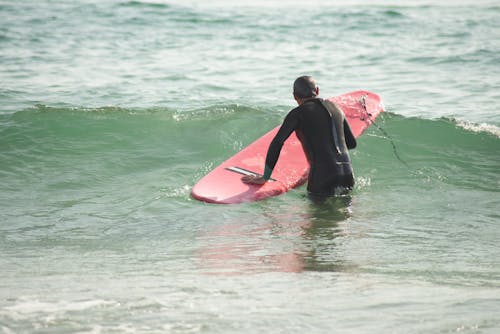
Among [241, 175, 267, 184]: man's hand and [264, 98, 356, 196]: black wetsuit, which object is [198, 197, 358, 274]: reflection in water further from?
[241, 175, 267, 184]: man's hand

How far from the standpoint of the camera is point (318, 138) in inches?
232

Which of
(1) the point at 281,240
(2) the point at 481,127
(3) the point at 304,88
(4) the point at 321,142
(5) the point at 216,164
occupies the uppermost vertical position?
(3) the point at 304,88

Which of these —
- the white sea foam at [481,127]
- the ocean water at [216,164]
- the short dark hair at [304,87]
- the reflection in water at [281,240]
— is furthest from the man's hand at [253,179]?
the white sea foam at [481,127]

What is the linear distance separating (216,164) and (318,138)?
8.97 feet

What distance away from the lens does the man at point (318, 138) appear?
19.2 ft

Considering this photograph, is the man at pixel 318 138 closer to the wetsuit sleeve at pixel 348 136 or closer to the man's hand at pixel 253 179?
the wetsuit sleeve at pixel 348 136

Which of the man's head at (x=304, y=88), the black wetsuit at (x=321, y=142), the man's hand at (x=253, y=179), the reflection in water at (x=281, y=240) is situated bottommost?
the reflection in water at (x=281, y=240)

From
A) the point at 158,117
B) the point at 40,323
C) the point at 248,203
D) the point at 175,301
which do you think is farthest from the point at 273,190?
the point at 158,117

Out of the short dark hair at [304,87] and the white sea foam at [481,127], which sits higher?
the short dark hair at [304,87]

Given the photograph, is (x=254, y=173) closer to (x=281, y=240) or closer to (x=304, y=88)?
(x=304, y=88)

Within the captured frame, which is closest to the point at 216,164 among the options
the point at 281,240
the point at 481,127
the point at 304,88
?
the point at 304,88

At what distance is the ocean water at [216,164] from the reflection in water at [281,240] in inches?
1.0

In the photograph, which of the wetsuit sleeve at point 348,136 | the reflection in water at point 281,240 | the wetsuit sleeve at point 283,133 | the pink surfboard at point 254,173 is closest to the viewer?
the reflection in water at point 281,240

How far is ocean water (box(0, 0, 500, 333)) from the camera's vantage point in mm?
3502
